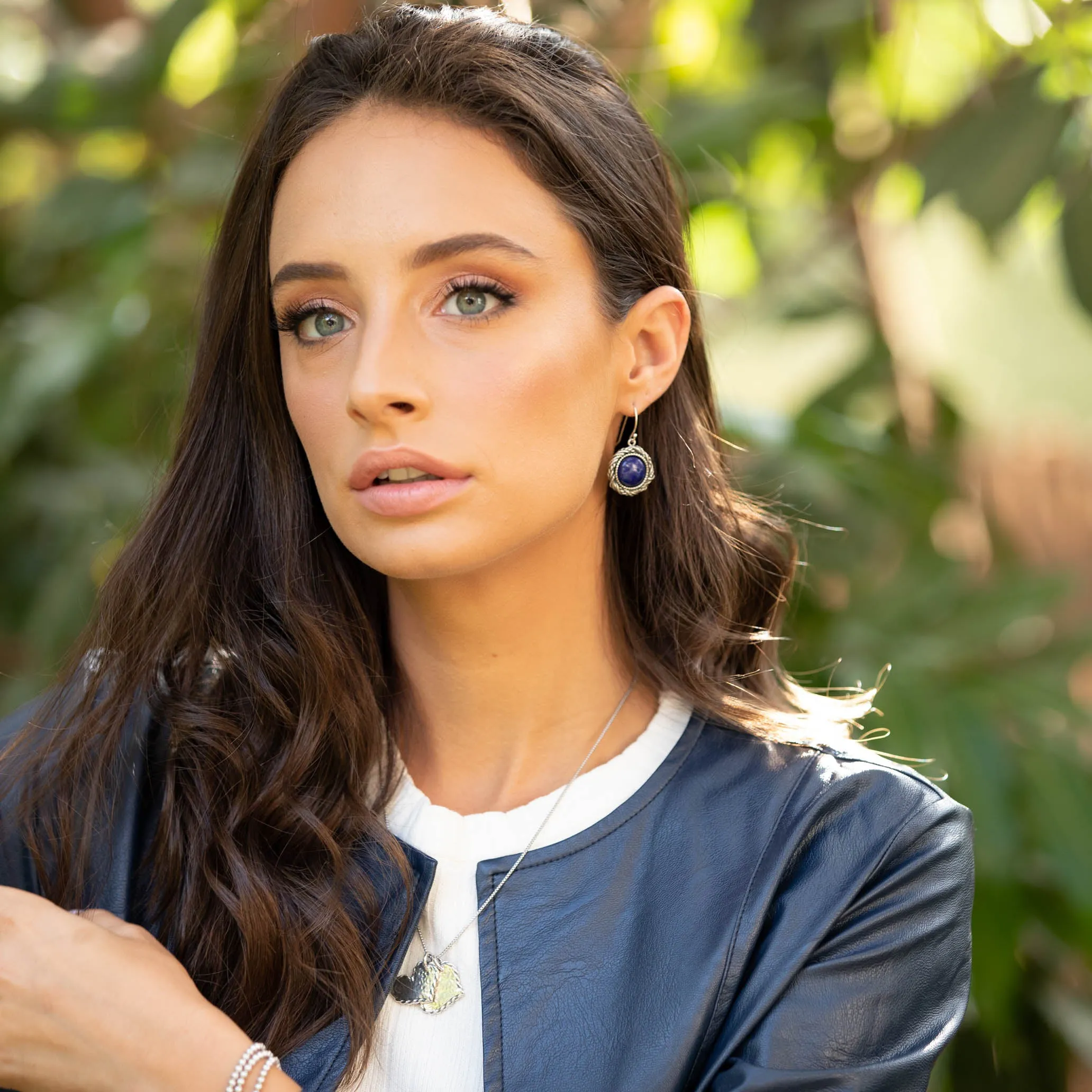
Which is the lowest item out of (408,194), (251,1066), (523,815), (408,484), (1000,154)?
(251,1066)

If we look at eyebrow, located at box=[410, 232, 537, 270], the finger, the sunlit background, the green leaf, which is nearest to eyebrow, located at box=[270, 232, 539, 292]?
eyebrow, located at box=[410, 232, 537, 270]

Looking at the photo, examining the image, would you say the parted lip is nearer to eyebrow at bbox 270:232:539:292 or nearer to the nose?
the nose

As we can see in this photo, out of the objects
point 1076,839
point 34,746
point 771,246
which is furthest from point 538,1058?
point 771,246

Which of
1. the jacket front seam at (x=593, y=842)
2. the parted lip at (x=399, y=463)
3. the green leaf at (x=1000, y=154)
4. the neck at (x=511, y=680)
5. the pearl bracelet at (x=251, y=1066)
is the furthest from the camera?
the green leaf at (x=1000, y=154)

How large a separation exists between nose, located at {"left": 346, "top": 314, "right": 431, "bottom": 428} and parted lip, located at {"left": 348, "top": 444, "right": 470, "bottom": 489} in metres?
0.03

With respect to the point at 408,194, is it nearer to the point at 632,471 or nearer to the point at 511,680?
the point at 632,471

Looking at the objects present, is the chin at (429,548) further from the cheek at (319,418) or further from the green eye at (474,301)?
the green eye at (474,301)

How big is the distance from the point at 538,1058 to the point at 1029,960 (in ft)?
4.97

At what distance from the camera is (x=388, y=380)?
5.16 ft

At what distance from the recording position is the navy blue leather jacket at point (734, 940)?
1537 millimetres

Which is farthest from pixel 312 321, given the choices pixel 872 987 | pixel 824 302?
pixel 824 302

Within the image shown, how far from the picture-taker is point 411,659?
1.89 m

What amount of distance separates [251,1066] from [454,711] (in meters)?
0.53

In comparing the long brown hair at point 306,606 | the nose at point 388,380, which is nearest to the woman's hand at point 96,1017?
the long brown hair at point 306,606
